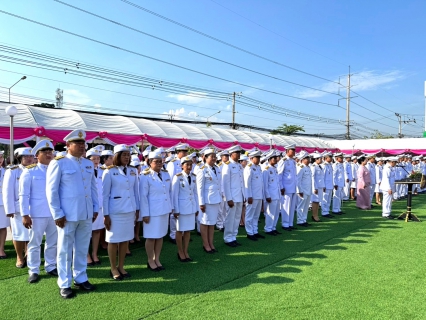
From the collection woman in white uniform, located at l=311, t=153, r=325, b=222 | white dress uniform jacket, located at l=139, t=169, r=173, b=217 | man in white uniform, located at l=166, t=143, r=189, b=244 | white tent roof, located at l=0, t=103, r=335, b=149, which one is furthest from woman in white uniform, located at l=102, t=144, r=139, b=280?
white tent roof, located at l=0, t=103, r=335, b=149

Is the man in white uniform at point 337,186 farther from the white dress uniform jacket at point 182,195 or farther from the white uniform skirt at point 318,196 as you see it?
the white dress uniform jacket at point 182,195

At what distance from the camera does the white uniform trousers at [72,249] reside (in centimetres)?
391

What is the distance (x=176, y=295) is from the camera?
12.9 ft

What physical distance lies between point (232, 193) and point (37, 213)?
11.5ft

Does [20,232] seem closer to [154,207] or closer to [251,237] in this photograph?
[154,207]

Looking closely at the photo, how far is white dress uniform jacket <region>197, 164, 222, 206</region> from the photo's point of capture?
19.1 ft

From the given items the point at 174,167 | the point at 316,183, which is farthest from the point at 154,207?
the point at 316,183

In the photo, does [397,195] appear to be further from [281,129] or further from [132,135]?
[281,129]

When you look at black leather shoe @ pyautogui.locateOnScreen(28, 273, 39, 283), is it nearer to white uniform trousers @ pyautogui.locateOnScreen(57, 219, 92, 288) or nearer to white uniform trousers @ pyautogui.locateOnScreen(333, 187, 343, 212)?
white uniform trousers @ pyautogui.locateOnScreen(57, 219, 92, 288)

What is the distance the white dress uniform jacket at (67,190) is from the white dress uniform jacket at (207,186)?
2.21 meters

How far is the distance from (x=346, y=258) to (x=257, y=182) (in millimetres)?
2408

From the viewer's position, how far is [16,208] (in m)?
5.18

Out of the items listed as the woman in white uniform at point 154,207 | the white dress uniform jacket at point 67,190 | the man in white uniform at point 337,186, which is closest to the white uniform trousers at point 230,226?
the woman in white uniform at point 154,207

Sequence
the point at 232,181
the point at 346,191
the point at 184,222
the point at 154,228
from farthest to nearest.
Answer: the point at 346,191, the point at 232,181, the point at 184,222, the point at 154,228
